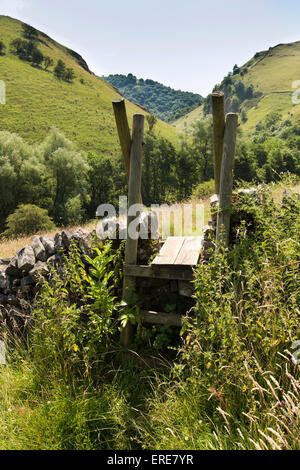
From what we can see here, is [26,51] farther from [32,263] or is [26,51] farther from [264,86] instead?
[32,263]

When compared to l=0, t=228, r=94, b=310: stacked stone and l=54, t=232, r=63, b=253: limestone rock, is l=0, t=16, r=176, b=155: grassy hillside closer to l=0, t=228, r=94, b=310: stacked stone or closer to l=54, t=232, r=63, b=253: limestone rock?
l=0, t=228, r=94, b=310: stacked stone

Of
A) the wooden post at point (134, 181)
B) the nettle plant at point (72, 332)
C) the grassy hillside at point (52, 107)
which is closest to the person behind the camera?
the nettle plant at point (72, 332)

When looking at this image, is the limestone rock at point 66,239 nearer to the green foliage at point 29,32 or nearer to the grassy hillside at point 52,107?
the grassy hillside at point 52,107

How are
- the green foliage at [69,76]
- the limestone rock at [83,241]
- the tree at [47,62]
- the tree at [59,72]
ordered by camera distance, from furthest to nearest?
the tree at [47,62] → the green foliage at [69,76] → the tree at [59,72] → the limestone rock at [83,241]

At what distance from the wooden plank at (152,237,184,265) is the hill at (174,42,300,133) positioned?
360 feet

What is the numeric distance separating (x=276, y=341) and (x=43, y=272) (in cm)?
350

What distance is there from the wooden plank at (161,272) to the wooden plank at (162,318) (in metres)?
0.49

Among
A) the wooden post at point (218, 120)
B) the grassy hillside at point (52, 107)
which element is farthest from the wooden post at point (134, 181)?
the grassy hillside at point (52, 107)

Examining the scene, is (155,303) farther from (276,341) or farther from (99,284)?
(276,341)

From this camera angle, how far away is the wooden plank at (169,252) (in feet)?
13.3

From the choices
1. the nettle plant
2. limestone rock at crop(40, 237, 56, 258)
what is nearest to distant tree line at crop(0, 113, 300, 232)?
limestone rock at crop(40, 237, 56, 258)

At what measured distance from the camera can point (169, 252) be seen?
4293 millimetres

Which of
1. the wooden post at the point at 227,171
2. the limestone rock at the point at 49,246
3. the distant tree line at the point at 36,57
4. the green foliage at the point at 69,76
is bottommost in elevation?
the limestone rock at the point at 49,246

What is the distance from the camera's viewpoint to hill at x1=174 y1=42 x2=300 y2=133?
11725cm
